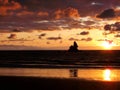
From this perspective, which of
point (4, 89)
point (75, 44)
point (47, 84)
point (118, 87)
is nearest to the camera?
point (4, 89)

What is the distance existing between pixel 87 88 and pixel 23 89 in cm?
497

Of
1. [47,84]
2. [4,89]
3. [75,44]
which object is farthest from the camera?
[75,44]

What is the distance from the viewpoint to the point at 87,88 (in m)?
25.9

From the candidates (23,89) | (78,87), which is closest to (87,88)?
(78,87)

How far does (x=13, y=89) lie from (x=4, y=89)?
2.15 feet

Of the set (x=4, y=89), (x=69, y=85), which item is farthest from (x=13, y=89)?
(x=69, y=85)

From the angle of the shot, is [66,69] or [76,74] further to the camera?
[66,69]

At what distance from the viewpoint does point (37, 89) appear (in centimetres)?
2480

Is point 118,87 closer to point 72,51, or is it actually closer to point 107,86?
point 107,86

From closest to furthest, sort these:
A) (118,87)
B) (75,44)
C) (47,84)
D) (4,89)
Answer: (4,89) → (118,87) → (47,84) → (75,44)

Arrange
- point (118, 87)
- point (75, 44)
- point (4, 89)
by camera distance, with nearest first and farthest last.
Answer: point (4, 89) < point (118, 87) < point (75, 44)

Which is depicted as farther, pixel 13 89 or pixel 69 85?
pixel 69 85

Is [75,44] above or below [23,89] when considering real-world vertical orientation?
below

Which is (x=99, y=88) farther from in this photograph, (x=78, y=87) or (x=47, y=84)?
(x=47, y=84)
